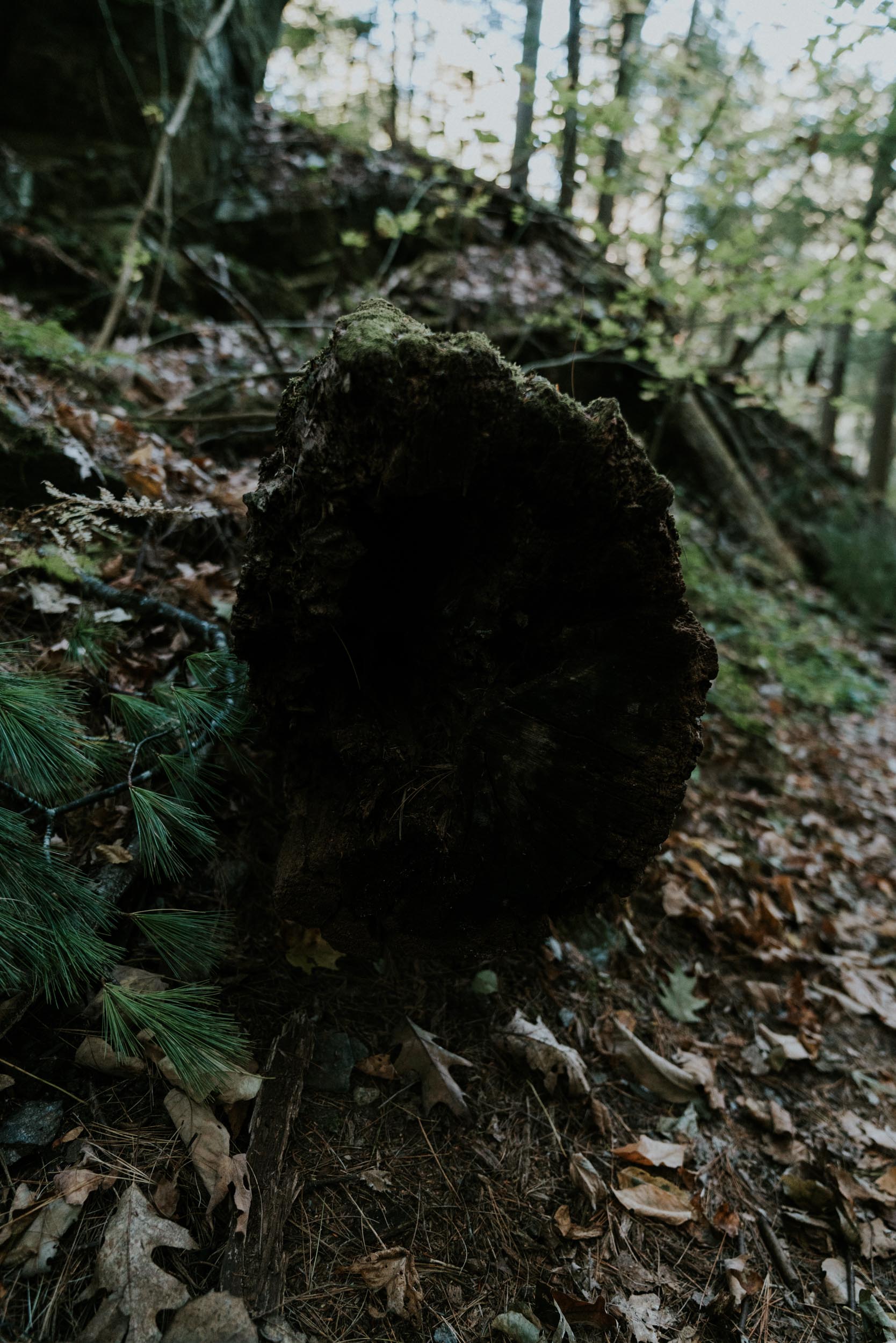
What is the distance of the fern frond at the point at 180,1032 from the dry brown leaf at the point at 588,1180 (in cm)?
99

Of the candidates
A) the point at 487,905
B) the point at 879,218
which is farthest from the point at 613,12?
the point at 487,905

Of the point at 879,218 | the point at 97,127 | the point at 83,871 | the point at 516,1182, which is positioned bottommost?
the point at 516,1182

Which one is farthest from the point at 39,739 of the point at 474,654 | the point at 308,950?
the point at 474,654

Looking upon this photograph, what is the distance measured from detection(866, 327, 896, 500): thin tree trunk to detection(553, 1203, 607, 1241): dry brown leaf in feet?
42.4

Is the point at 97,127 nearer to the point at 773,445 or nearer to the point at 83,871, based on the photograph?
the point at 83,871

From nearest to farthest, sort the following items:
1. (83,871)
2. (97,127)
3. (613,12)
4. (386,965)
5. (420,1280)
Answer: (420,1280), (83,871), (386,965), (97,127), (613,12)

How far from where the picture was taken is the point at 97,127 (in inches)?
244

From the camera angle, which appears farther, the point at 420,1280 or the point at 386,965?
the point at 386,965

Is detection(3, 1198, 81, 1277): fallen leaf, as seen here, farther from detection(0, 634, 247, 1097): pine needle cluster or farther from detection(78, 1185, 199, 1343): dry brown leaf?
detection(0, 634, 247, 1097): pine needle cluster

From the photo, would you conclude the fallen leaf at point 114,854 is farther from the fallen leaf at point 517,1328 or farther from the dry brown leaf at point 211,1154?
the fallen leaf at point 517,1328

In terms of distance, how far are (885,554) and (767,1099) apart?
784 cm

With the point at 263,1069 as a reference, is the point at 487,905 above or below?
above

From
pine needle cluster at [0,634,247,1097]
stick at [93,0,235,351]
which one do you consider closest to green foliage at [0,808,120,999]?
pine needle cluster at [0,634,247,1097]

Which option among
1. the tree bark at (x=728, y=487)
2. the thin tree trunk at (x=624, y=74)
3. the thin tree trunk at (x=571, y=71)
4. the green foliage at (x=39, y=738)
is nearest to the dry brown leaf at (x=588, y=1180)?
the green foliage at (x=39, y=738)
